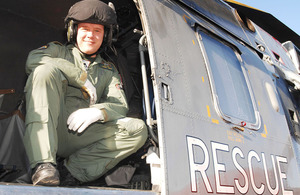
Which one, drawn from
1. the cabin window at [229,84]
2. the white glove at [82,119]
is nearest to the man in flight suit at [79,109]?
the white glove at [82,119]

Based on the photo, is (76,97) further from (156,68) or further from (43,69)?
(156,68)

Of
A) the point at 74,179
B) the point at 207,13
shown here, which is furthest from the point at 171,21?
the point at 74,179

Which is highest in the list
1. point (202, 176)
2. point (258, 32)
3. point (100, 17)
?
point (258, 32)

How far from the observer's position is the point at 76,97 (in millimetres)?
1962

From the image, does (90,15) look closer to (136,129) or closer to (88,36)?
(88,36)

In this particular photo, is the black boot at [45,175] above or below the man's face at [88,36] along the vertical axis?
below

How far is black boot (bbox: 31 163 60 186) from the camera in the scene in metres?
1.21

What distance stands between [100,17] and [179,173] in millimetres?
1130

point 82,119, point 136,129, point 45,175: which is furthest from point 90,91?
point 45,175

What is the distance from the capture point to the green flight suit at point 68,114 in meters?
1.39

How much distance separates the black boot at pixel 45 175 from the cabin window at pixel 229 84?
1.29 meters

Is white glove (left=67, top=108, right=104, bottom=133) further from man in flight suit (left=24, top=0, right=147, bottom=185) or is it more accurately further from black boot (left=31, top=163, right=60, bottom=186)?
black boot (left=31, top=163, right=60, bottom=186)

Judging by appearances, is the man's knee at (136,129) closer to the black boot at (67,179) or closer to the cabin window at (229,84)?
the black boot at (67,179)

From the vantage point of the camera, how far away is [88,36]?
1974 millimetres
